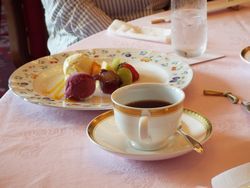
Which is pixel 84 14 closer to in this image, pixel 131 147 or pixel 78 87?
pixel 78 87

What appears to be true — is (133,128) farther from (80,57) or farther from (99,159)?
(80,57)

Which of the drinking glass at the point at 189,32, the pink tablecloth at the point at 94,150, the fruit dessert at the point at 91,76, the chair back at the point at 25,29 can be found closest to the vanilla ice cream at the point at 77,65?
the fruit dessert at the point at 91,76

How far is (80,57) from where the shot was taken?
95cm

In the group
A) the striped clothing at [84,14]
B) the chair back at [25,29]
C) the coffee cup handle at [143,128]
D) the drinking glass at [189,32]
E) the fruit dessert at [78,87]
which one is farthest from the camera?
the chair back at [25,29]

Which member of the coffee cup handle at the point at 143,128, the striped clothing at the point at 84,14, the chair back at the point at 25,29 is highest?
the coffee cup handle at the point at 143,128

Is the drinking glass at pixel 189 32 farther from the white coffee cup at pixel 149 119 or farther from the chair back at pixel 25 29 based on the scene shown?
the chair back at pixel 25 29

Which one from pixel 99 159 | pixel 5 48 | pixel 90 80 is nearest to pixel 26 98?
pixel 90 80

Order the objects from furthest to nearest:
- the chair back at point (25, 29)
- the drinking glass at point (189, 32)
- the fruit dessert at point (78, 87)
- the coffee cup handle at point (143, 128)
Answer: the chair back at point (25, 29) → the drinking glass at point (189, 32) → the fruit dessert at point (78, 87) → the coffee cup handle at point (143, 128)

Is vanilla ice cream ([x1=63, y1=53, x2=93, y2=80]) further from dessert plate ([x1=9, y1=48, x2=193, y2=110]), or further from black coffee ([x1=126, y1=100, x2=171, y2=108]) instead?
black coffee ([x1=126, y1=100, x2=171, y2=108])

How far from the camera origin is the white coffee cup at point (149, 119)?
0.61 metres

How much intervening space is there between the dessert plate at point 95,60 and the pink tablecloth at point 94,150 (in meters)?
0.02

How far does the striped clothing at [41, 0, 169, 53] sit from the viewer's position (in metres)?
1.63

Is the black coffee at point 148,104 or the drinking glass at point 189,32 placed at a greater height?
the black coffee at point 148,104

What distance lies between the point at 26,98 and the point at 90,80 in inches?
4.6
